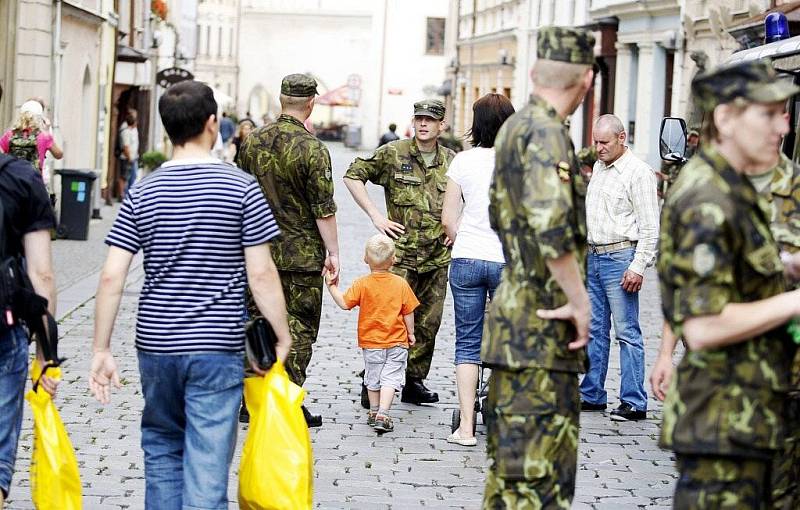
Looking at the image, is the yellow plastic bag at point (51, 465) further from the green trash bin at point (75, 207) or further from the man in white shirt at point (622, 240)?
the green trash bin at point (75, 207)

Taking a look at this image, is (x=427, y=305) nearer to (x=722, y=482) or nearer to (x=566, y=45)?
(x=566, y=45)

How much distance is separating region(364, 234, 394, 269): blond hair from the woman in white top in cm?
44

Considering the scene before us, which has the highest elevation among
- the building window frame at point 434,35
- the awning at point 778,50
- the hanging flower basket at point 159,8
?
the building window frame at point 434,35

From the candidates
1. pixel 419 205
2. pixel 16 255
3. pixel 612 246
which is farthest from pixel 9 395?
pixel 612 246

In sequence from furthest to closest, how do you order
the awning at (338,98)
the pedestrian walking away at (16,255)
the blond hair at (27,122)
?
the awning at (338,98) < the blond hair at (27,122) < the pedestrian walking away at (16,255)

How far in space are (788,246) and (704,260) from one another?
117 centimetres

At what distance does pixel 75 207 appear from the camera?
2105 cm

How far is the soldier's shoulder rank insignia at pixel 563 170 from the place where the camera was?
5000mm

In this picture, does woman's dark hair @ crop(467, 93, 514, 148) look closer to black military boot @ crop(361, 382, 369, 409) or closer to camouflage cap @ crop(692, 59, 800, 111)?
black military boot @ crop(361, 382, 369, 409)

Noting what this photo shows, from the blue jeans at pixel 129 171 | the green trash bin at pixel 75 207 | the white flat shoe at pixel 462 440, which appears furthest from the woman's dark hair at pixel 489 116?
the blue jeans at pixel 129 171

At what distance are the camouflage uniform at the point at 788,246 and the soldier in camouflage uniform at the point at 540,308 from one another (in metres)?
0.67

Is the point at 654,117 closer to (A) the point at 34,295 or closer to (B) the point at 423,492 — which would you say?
(B) the point at 423,492

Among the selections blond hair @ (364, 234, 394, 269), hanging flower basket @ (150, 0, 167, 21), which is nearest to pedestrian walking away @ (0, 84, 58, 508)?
blond hair @ (364, 234, 394, 269)

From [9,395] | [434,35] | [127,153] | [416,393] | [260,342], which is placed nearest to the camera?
[260,342]
